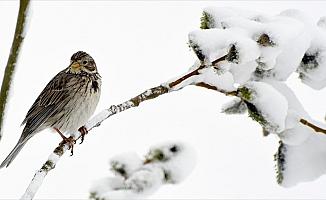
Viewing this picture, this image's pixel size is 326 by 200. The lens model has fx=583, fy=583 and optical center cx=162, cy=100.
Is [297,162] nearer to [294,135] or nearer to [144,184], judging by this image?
[294,135]

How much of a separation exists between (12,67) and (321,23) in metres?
1.42

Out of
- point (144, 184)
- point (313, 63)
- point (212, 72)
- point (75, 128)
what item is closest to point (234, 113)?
point (212, 72)

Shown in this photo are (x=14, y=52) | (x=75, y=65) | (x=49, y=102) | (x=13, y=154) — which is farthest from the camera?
(x=75, y=65)

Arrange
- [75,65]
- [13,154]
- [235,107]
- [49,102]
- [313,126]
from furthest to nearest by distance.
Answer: [75,65], [49,102], [13,154], [235,107], [313,126]

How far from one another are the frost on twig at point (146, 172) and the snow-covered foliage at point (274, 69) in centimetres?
41

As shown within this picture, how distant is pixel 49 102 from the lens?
546cm

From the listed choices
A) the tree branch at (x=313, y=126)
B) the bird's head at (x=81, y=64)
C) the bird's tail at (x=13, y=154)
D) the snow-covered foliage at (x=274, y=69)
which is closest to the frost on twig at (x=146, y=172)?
the snow-covered foliage at (x=274, y=69)

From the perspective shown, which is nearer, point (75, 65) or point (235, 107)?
point (235, 107)

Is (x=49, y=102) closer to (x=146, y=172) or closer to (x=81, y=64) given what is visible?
(x=81, y=64)

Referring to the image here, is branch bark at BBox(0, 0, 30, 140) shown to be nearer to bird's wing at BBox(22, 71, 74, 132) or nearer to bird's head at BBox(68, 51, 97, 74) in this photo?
bird's wing at BBox(22, 71, 74, 132)

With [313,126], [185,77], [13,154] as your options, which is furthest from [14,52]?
[13,154]

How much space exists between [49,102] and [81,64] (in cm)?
61

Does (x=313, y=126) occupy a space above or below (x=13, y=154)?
above

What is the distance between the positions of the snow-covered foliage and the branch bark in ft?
2.51
